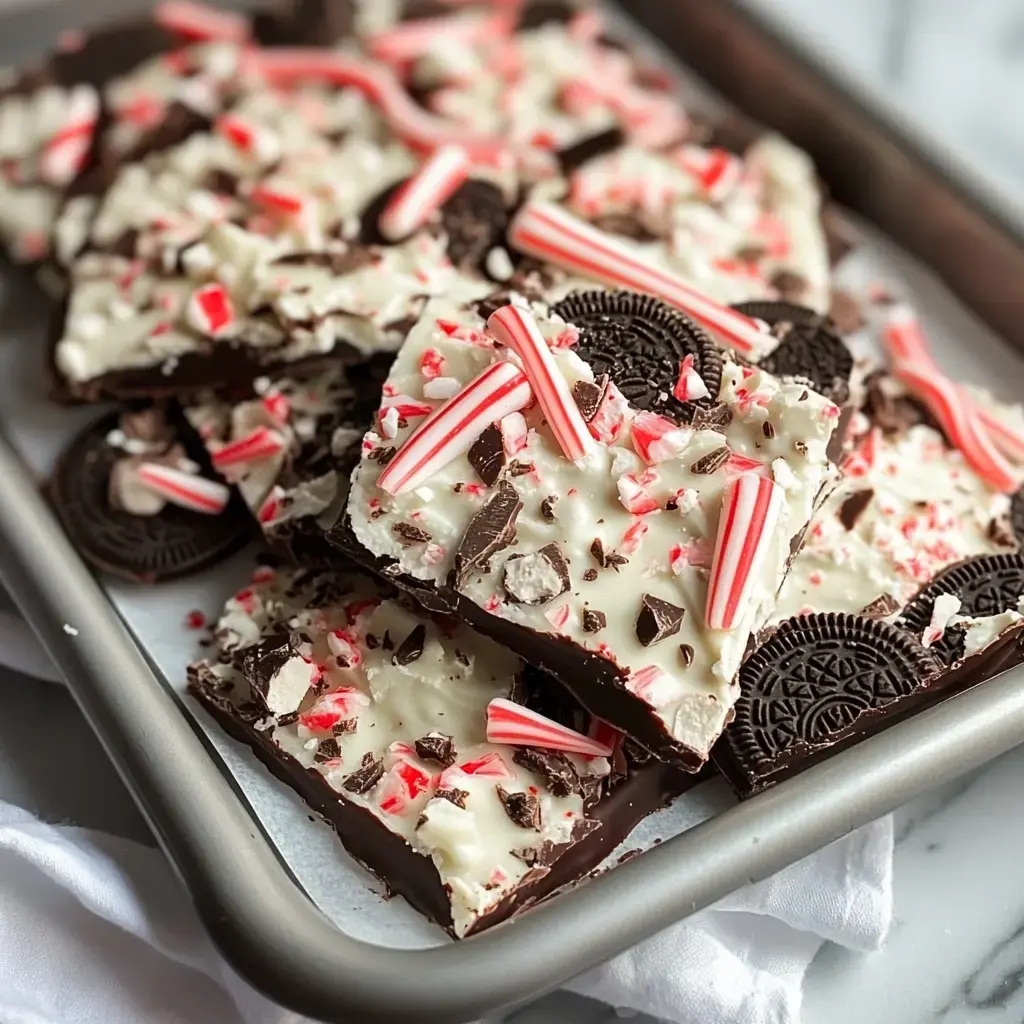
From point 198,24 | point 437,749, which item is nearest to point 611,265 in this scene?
point 437,749

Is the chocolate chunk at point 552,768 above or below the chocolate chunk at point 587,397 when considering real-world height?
below

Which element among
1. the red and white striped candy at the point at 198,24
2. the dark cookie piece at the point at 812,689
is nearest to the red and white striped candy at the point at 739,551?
the dark cookie piece at the point at 812,689

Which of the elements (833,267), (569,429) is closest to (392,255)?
(569,429)

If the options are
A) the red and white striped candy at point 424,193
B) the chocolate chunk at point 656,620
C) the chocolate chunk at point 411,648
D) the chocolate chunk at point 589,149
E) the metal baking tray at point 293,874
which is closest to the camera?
the metal baking tray at point 293,874

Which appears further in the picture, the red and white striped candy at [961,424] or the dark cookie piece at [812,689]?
the red and white striped candy at [961,424]

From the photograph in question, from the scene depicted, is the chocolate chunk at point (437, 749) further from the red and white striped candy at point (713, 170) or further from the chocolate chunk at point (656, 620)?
the red and white striped candy at point (713, 170)

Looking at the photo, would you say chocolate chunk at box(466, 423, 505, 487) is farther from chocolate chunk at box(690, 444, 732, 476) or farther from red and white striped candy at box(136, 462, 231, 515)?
red and white striped candy at box(136, 462, 231, 515)

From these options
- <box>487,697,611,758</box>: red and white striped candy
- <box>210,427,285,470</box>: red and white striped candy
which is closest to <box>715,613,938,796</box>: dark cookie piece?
<box>487,697,611,758</box>: red and white striped candy
